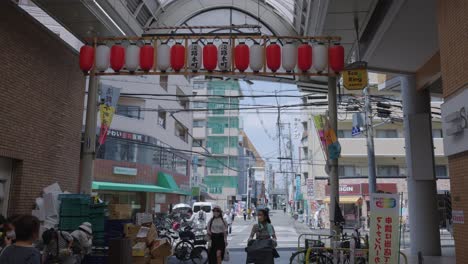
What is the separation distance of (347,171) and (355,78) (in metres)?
27.6

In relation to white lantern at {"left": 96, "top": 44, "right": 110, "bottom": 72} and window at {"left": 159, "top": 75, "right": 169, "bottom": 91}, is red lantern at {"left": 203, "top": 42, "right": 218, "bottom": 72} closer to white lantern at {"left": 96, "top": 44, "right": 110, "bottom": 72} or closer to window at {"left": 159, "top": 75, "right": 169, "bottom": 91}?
white lantern at {"left": 96, "top": 44, "right": 110, "bottom": 72}

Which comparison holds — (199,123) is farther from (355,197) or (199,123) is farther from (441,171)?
(441,171)

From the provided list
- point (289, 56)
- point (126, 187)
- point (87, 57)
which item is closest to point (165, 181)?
point (126, 187)

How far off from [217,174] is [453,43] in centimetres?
6179

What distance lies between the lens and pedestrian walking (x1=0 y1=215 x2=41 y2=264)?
380cm

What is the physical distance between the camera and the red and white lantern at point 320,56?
11.3m

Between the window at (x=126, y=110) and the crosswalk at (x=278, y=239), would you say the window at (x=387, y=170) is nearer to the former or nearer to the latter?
the crosswalk at (x=278, y=239)

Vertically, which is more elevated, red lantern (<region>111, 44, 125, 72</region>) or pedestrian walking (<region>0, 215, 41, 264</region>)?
red lantern (<region>111, 44, 125, 72</region>)

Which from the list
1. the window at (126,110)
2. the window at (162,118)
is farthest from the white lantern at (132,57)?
the window at (162,118)

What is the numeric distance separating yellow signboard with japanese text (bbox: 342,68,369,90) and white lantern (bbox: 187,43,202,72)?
401 centimetres

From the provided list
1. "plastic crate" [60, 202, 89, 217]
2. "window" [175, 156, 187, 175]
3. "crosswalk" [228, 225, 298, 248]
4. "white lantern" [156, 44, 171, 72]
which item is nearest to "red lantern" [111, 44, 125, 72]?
"white lantern" [156, 44, 171, 72]

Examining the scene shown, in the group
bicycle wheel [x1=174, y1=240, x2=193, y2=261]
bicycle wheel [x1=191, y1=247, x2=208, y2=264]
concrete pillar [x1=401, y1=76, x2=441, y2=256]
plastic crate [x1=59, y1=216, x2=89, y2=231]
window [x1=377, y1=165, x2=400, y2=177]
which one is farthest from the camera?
window [x1=377, y1=165, x2=400, y2=177]

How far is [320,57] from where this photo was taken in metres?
11.3

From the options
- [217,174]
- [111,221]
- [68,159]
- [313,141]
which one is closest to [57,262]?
[111,221]
